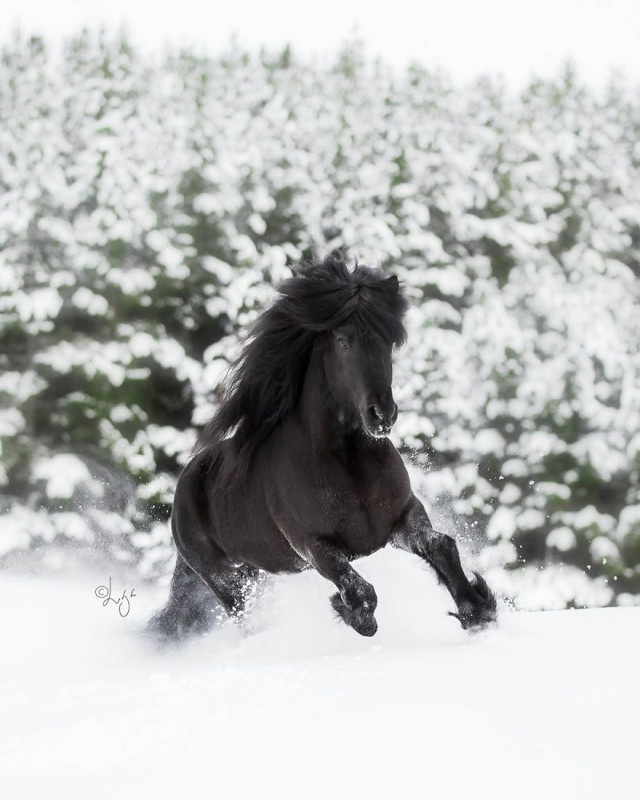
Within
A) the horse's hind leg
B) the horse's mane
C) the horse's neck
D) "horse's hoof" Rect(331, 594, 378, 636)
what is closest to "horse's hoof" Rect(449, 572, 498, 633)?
"horse's hoof" Rect(331, 594, 378, 636)

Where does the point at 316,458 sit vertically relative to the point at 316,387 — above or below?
below

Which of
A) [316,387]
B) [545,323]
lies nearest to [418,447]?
[545,323]

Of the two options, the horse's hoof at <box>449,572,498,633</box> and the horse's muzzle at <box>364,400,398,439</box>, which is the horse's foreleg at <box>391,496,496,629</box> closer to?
the horse's hoof at <box>449,572,498,633</box>

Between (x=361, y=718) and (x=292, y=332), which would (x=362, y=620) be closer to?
(x=361, y=718)

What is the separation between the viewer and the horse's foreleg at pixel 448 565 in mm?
3770

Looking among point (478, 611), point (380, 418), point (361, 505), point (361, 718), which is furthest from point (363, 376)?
point (361, 718)

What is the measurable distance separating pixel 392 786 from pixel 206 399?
831cm

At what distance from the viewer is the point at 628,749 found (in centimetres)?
211

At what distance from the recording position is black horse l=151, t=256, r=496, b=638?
3625 millimetres

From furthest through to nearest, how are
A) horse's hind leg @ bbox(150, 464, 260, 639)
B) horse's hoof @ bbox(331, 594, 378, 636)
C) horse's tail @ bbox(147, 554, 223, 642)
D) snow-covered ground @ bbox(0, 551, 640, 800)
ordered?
horse's tail @ bbox(147, 554, 223, 642), horse's hind leg @ bbox(150, 464, 260, 639), horse's hoof @ bbox(331, 594, 378, 636), snow-covered ground @ bbox(0, 551, 640, 800)

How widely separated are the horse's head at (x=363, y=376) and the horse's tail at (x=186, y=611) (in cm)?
184

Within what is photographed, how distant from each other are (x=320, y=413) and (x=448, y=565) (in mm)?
817

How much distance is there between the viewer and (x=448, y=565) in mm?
3832

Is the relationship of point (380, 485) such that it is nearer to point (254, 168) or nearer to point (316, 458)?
point (316, 458)
